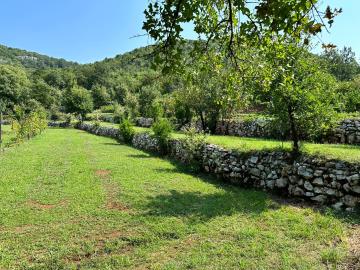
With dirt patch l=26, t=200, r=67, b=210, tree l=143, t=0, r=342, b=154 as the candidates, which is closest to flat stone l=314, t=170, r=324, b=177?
tree l=143, t=0, r=342, b=154

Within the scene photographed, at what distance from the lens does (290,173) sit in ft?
36.0

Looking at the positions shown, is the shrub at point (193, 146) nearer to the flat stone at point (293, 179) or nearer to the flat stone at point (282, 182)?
the flat stone at point (282, 182)

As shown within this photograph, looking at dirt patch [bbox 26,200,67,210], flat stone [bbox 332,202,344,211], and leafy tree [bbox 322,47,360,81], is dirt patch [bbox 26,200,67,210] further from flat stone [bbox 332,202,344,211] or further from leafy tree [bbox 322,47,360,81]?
leafy tree [bbox 322,47,360,81]

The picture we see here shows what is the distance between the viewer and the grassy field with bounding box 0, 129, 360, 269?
644cm

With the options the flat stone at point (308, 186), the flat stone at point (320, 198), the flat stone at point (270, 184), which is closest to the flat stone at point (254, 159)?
the flat stone at point (270, 184)

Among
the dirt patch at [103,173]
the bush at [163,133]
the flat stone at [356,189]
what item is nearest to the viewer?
the flat stone at [356,189]

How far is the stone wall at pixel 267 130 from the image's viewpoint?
15.0 meters

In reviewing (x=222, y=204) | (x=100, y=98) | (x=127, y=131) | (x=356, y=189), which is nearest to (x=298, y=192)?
(x=356, y=189)

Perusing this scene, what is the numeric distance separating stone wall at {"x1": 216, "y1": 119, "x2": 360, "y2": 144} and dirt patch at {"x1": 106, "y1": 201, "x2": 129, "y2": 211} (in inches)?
253

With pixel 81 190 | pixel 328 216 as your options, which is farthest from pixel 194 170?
pixel 328 216

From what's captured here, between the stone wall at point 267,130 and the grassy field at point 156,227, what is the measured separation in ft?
14.9

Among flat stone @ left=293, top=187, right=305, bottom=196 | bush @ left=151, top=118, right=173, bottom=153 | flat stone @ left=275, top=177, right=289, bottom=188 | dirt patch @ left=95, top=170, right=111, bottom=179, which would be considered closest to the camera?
flat stone @ left=293, top=187, right=305, bottom=196

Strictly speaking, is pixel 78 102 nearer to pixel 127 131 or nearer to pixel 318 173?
pixel 127 131

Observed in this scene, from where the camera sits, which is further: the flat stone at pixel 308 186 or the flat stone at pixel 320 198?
the flat stone at pixel 308 186
